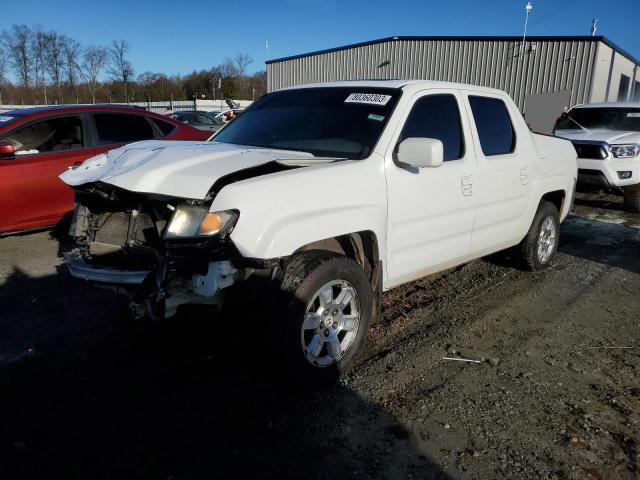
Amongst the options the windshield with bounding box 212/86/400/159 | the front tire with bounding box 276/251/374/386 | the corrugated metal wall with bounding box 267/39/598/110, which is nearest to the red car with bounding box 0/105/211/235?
the windshield with bounding box 212/86/400/159

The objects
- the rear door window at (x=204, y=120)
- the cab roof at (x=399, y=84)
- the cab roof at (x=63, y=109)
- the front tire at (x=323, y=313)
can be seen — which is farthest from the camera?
the rear door window at (x=204, y=120)

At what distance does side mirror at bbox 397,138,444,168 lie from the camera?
10.3ft

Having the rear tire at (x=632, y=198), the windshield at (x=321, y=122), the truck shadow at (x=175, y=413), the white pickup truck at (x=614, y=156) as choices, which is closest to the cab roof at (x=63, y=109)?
the windshield at (x=321, y=122)

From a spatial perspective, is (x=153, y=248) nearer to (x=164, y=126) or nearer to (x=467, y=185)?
(x=467, y=185)

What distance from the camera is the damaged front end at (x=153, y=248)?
259 cm

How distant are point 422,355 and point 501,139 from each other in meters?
2.19

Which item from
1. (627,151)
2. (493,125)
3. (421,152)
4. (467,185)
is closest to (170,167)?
(421,152)

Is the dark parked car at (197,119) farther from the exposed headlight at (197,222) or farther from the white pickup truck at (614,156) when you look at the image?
the exposed headlight at (197,222)

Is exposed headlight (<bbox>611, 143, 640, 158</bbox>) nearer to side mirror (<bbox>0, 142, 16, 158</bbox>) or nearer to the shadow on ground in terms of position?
the shadow on ground

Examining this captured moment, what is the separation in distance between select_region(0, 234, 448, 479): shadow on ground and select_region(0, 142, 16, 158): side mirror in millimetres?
2665

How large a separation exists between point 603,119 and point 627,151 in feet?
6.46

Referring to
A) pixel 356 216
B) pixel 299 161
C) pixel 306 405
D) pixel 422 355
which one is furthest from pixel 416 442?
pixel 299 161

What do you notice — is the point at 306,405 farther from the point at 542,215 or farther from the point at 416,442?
the point at 542,215

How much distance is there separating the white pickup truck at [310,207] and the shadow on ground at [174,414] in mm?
339
